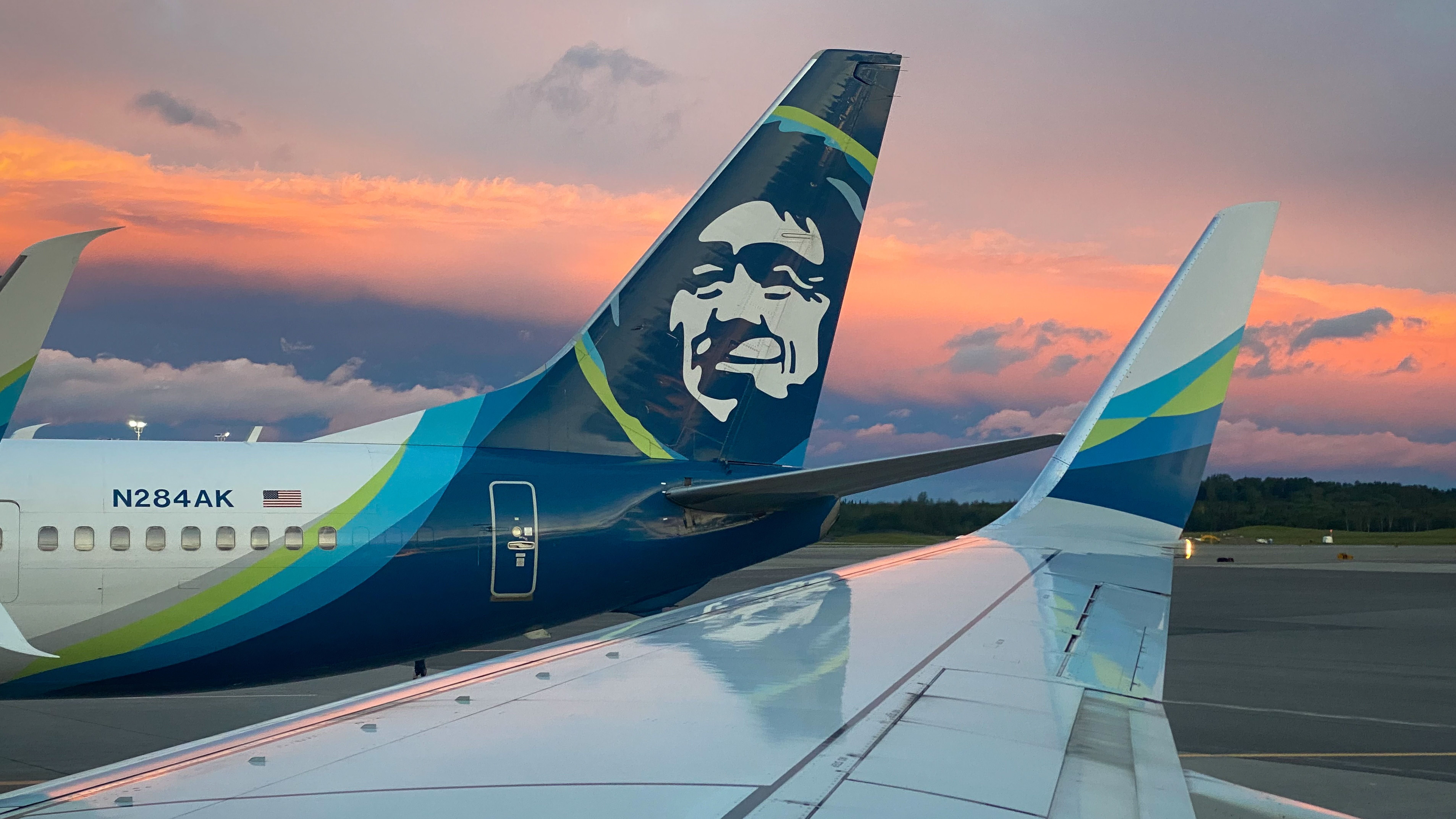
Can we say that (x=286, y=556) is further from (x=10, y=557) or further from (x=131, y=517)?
(x=10, y=557)

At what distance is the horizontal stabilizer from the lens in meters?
9.20

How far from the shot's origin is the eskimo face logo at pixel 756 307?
482 inches

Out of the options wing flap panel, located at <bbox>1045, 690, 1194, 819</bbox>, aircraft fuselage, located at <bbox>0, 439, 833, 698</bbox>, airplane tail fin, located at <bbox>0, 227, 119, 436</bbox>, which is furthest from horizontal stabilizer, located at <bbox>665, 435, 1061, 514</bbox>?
airplane tail fin, located at <bbox>0, 227, 119, 436</bbox>

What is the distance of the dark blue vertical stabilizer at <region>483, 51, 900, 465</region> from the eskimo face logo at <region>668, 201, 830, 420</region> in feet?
0.05

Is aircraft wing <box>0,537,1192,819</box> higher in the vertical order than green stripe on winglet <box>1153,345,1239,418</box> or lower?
lower

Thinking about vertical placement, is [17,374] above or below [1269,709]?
above

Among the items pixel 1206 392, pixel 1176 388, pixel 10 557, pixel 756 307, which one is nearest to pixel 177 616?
pixel 10 557

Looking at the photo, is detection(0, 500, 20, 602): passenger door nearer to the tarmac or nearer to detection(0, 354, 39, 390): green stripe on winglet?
the tarmac

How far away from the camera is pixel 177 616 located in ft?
32.1

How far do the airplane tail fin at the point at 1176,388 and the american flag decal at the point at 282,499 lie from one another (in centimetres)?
716

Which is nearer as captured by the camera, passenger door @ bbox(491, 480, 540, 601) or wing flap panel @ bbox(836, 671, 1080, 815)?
wing flap panel @ bbox(836, 671, 1080, 815)

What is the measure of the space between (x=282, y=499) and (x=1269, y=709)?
41.5 ft

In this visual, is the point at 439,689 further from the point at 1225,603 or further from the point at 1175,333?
the point at 1225,603

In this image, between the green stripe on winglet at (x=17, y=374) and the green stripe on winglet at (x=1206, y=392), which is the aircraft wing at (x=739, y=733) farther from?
the green stripe on winglet at (x=17, y=374)
